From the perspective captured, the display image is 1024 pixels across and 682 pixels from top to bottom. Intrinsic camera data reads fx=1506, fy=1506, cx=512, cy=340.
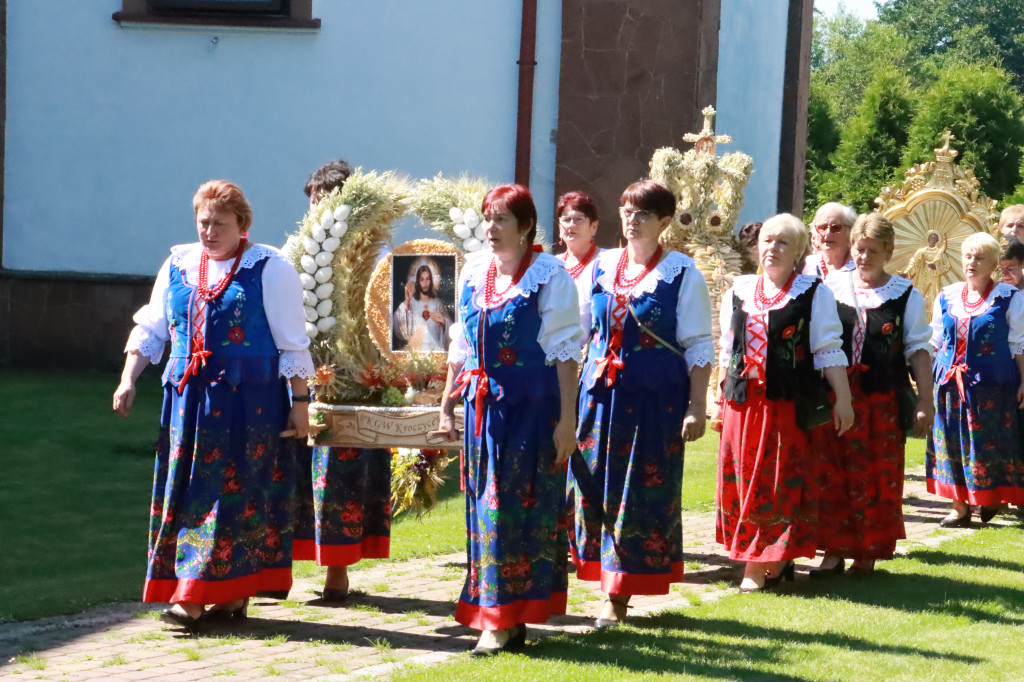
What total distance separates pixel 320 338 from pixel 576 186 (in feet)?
27.1

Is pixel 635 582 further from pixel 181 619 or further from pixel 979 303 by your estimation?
pixel 979 303

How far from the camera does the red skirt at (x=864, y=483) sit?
782 centimetres

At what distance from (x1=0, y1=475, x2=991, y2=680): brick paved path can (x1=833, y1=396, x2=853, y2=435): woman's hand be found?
1038 millimetres

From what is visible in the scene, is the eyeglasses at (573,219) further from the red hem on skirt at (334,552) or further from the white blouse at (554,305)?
the red hem on skirt at (334,552)

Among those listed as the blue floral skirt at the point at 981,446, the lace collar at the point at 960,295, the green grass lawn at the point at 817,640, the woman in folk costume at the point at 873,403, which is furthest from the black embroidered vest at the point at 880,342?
the blue floral skirt at the point at 981,446

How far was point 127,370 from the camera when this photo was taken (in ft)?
20.9

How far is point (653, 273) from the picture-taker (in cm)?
665

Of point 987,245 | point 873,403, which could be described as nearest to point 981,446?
point 987,245

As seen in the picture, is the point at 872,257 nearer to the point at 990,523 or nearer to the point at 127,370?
the point at 990,523

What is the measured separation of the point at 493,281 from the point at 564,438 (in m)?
0.70

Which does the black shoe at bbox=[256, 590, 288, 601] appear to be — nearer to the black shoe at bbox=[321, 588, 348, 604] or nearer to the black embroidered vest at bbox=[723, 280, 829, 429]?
the black shoe at bbox=[321, 588, 348, 604]

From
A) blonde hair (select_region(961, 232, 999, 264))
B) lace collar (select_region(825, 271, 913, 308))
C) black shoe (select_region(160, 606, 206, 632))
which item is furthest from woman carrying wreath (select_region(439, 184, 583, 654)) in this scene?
blonde hair (select_region(961, 232, 999, 264))

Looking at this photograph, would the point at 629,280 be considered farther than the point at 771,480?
No

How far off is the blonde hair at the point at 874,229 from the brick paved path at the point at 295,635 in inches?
76.8
